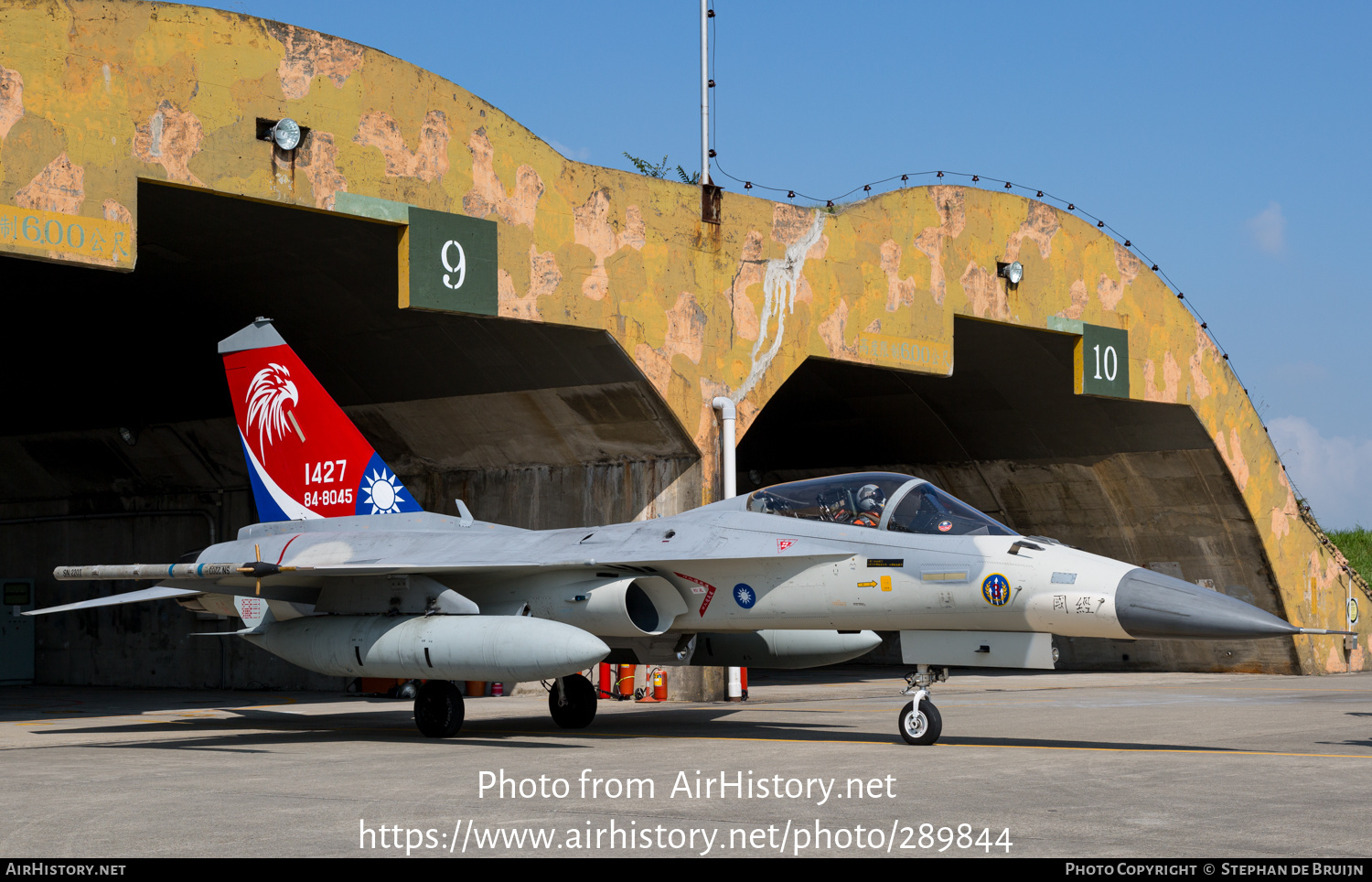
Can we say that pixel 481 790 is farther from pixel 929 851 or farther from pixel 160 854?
pixel 929 851

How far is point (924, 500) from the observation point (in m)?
11.4

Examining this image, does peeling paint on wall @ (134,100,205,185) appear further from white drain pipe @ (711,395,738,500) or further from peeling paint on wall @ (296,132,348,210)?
white drain pipe @ (711,395,738,500)

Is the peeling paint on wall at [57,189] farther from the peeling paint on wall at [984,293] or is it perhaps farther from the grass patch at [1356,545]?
the grass patch at [1356,545]

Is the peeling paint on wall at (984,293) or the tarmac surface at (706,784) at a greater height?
the peeling paint on wall at (984,293)

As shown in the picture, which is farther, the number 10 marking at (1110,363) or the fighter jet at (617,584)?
the number 10 marking at (1110,363)

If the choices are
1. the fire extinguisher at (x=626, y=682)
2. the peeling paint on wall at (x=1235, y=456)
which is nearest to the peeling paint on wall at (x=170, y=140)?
the fire extinguisher at (x=626, y=682)

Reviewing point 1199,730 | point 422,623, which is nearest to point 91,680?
point 422,623

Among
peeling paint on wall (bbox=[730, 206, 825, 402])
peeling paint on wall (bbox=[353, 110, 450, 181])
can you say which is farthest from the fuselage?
peeling paint on wall (bbox=[730, 206, 825, 402])

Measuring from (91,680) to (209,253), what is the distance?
12.0m

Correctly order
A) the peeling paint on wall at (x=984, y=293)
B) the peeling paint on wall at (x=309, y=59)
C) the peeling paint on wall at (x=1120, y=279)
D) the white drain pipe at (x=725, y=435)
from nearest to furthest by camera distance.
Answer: the peeling paint on wall at (x=309, y=59)
the white drain pipe at (x=725, y=435)
the peeling paint on wall at (x=984, y=293)
the peeling paint on wall at (x=1120, y=279)

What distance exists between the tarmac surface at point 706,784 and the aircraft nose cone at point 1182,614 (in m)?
0.93

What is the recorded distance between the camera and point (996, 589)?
10.7m

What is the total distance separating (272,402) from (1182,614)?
32.3 feet

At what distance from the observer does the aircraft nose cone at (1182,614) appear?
9.53 meters
